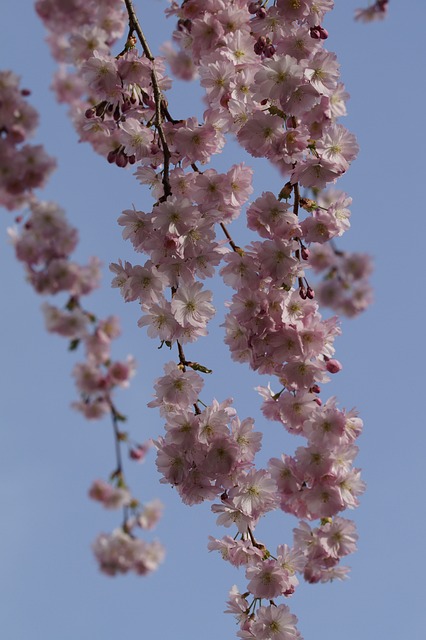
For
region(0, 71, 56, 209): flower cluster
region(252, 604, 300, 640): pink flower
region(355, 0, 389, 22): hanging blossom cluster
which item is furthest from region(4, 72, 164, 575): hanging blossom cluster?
region(355, 0, 389, 22): hanging blossom cluster

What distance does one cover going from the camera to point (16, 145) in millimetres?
5113

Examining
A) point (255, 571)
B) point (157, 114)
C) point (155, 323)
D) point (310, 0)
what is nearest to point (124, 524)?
point (255, 571)

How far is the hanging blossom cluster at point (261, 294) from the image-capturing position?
12.8 ft

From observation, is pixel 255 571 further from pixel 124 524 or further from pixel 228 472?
pixel 124 524

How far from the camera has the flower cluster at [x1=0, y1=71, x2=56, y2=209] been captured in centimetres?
499

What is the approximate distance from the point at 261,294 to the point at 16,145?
7.72ft

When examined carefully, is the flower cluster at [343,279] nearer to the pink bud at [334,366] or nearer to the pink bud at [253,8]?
the pink bud at [334,366]

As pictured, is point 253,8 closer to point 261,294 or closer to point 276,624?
point 261,294


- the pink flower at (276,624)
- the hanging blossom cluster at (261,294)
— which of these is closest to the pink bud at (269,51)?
the hanging blossom cluster at (261,294)

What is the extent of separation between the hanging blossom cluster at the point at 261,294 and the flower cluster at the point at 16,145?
1054mm

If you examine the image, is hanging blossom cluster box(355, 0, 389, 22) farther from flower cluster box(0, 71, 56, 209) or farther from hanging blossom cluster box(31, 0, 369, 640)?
flower cluster box(0, 71, 56, 209)

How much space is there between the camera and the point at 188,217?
382 centimetres

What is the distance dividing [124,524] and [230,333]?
2137 mm

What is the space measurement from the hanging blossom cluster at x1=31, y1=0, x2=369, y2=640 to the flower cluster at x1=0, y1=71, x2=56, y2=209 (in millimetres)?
1054
